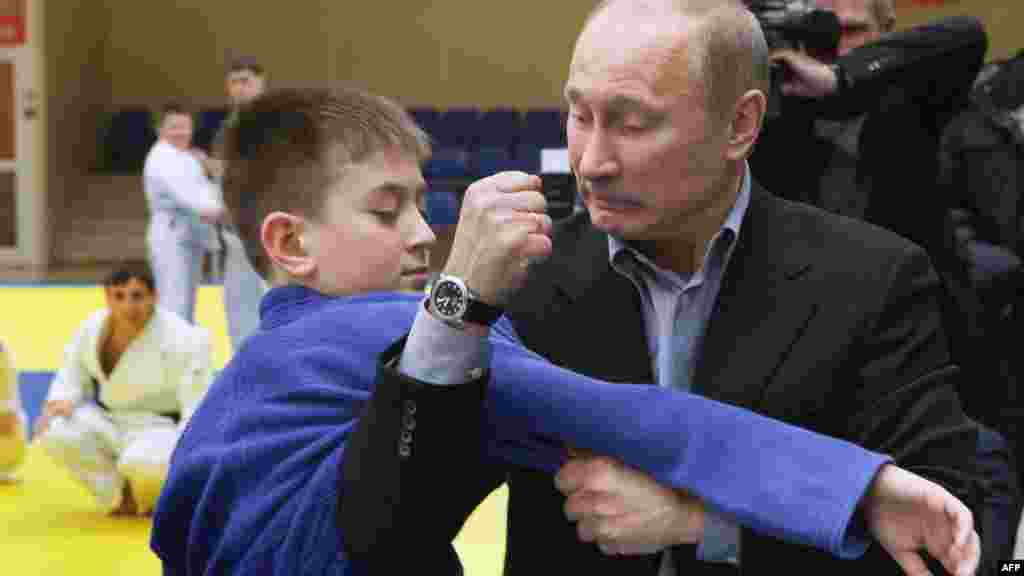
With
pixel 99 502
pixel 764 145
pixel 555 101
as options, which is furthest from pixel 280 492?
pixel 555 101

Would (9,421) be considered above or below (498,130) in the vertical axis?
above

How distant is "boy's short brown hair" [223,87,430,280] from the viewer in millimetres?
1933

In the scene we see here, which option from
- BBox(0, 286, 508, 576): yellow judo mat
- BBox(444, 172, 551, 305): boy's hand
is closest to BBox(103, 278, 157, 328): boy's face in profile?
BBox(0, 286, 508, 576): yellow judo mat

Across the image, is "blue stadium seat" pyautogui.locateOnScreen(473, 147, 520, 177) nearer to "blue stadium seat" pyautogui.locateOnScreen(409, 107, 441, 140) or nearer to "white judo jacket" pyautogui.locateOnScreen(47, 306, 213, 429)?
A: "blue stadium seat" pyautogui.locateOnScreen(409, 107, 441, 140)

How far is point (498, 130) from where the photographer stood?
18.2 meters

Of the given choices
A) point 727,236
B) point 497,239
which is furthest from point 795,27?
point 497,239

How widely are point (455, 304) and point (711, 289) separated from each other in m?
0.65

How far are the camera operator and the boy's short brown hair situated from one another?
1270 mm

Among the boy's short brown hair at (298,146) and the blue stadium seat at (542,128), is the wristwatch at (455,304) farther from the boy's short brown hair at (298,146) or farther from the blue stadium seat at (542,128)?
the blue stadium seat at (542,128)

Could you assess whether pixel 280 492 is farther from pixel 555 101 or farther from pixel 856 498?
pixel 555 101

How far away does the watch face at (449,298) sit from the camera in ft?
5.06

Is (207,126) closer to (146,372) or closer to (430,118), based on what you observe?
(430,118)

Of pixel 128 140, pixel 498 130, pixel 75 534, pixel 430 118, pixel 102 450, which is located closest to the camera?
pixel 75 534

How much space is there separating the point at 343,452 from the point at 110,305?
5785 millimetres
